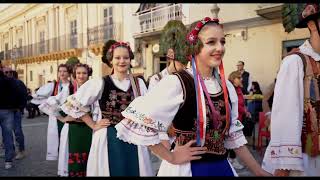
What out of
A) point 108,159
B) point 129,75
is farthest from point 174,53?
point 108,159

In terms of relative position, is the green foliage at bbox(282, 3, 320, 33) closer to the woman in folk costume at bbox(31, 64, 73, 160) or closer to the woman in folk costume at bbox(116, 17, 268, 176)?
the woman in folk costume at bbox(116, 17, 268, 176)

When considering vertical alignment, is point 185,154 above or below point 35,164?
above

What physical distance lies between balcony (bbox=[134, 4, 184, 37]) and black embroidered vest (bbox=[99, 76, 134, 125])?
11.5 m

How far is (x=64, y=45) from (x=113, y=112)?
24.5m

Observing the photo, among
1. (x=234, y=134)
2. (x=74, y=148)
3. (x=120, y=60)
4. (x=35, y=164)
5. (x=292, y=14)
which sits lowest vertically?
(x=35, y=164)

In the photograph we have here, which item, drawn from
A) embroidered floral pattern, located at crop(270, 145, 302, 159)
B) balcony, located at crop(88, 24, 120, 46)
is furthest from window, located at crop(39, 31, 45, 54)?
embroidered floral pattern, located at crop(270, 145, 302, 159)

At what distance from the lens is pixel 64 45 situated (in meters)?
27.1

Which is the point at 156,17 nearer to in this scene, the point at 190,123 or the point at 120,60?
the point at 120,60

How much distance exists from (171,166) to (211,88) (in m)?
0.49

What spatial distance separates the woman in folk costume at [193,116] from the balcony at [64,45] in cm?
1592

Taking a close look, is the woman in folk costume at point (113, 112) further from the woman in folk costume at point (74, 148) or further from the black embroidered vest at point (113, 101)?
Result: the woman in folk costume at point (74, 148)

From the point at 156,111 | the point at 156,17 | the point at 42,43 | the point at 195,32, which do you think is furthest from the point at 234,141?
the point at 42,43

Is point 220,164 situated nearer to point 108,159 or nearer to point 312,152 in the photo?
point 312,152

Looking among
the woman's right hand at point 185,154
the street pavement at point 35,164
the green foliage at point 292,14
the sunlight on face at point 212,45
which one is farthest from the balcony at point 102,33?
the woman's right hand at point 185,154
